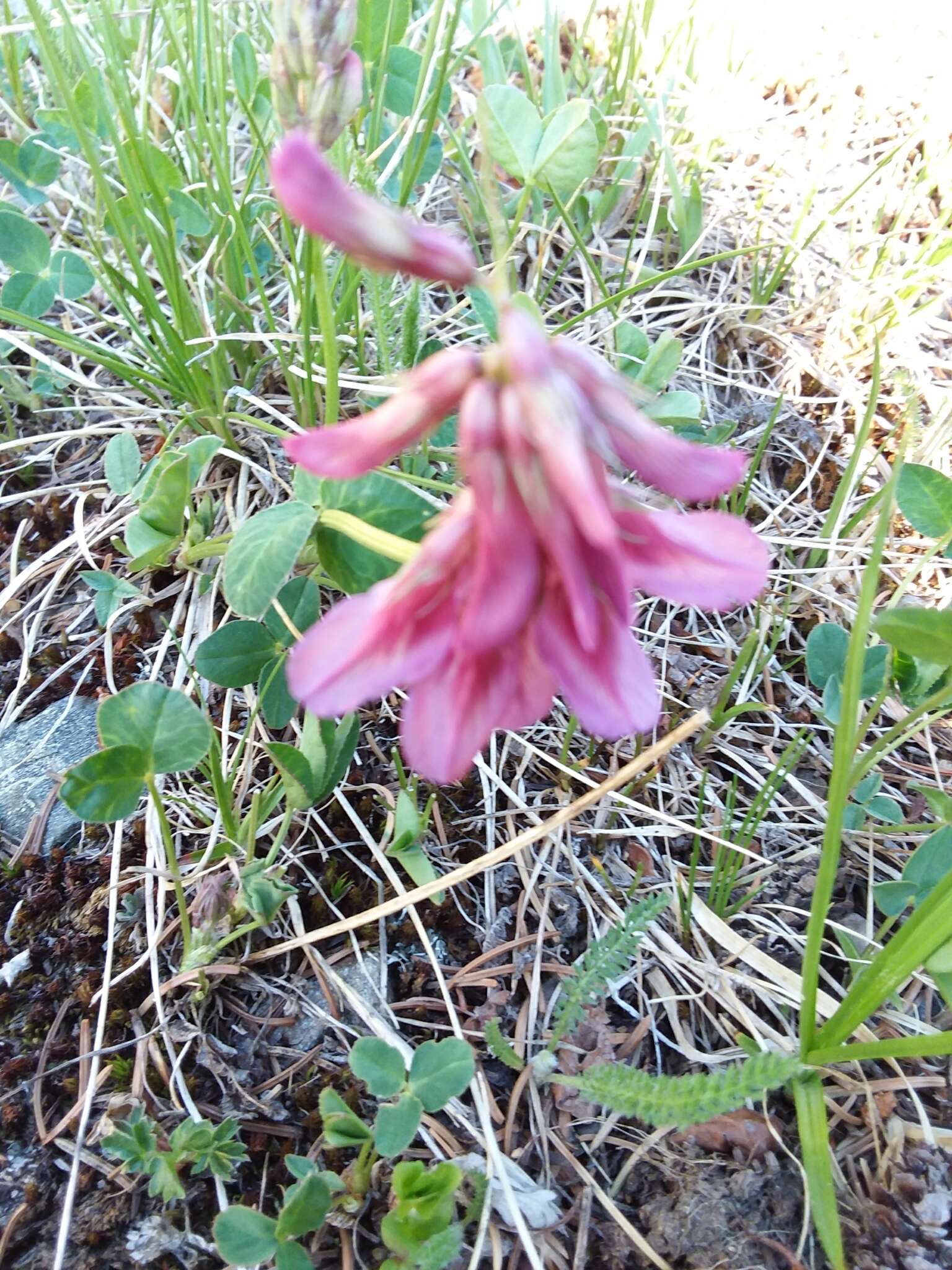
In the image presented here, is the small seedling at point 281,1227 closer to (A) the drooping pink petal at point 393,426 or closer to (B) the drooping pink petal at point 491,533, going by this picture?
(B) the drooping pink petal at point 491,533

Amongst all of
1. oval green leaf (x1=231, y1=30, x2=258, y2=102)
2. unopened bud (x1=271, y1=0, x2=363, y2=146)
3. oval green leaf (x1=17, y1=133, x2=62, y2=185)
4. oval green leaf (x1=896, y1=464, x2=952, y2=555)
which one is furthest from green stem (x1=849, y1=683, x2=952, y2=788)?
oval green leaf (x1=17, y1=133, x2=62, y2=185)

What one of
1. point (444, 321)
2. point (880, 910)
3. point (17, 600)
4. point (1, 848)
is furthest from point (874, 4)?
point (1, 848)

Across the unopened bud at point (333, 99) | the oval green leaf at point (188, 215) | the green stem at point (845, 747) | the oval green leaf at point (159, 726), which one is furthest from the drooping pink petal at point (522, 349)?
the oval green leaf at point (188, 215)

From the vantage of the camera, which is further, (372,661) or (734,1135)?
(734,1135)

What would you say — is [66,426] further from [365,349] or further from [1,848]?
[1,848]

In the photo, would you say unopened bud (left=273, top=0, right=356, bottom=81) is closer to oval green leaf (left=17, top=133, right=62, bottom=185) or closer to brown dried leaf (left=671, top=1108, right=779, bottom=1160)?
oval green leaf (left=17, top=133, right=62, bottom=185)

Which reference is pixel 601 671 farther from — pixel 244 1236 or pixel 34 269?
pixel 34 269

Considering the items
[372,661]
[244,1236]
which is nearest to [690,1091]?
[244,1236]
